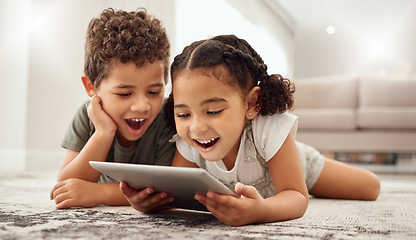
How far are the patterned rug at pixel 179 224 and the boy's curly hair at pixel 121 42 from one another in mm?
412

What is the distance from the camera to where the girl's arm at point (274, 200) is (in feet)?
2.82

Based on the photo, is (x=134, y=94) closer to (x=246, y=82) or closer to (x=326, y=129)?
(x=246, y=82)

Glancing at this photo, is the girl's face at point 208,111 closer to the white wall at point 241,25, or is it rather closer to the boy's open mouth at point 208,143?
the boy's open mouth at point 208,143

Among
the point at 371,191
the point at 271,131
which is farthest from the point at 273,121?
the point at 371,191

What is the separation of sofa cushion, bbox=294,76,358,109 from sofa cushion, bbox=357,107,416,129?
0.64 meters

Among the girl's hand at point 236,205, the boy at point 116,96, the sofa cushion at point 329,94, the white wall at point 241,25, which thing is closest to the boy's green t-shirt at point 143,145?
the boy at point 116,96

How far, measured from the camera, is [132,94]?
1.21 m

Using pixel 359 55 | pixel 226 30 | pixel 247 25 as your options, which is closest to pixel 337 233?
pixel 226 30

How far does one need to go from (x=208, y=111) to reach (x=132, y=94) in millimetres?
326

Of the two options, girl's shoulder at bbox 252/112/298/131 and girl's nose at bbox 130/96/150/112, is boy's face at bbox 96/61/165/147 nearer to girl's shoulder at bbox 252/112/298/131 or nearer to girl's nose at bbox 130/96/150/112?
girl's nose at bbox 130/96/150/112

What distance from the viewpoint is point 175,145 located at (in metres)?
1.33

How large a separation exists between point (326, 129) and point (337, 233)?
116 inches

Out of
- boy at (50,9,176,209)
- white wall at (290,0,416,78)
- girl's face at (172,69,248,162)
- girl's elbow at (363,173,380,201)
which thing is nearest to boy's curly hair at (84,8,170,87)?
boy at (50,9,176,209)

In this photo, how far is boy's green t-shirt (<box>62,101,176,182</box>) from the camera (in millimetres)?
1341
